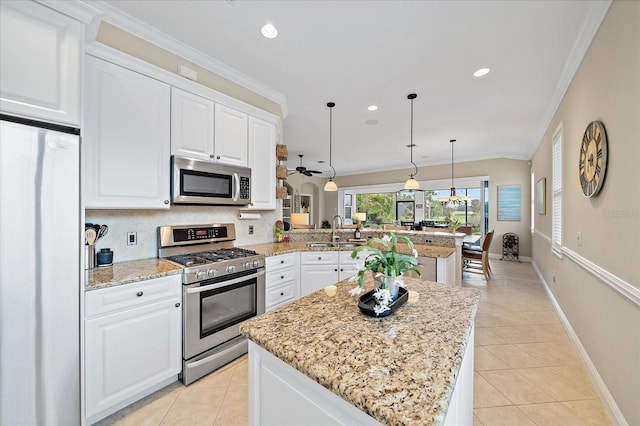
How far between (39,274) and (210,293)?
101cm

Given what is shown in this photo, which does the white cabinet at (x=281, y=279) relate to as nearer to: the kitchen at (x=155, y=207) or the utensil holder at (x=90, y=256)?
the kitchen at (x=155, y=207)

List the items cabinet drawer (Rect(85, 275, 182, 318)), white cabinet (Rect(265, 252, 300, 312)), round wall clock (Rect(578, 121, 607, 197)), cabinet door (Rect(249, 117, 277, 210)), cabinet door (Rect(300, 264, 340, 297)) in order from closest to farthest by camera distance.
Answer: cabinet drawer (Rect(85, 275, 182, 318)) → round wall clock (Rect(578, 121, 607, 197)) → white cabinet (Rect(265, 252, 300, 312)) → cabinet door (Rect(249, 117, 277, 210)) → cabinet door (Rect(300, 264, 340, 297))

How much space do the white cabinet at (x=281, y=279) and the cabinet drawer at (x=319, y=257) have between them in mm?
95

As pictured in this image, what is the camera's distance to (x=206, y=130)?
2.46 meters

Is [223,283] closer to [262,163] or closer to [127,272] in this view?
[127,272]

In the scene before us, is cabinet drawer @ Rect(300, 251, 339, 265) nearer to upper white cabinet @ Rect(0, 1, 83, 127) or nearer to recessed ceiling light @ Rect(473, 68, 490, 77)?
upper white cabinet @ Rect(0, 1, 83, 127)

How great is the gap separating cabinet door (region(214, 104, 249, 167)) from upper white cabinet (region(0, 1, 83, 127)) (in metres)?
1.19

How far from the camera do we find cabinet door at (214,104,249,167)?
2.56 m

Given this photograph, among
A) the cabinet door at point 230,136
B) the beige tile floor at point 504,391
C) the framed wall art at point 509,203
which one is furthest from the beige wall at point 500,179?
the cabinet door at point 230,136

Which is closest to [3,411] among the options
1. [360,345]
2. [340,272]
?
[360,345]

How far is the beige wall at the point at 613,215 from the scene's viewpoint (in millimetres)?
1435

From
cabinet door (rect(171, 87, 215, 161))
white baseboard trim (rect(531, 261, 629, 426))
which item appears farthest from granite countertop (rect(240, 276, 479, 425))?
cabinet door (rect(171, 87, 215, 161))

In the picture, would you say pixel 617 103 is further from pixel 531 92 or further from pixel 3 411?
pixel 3 411

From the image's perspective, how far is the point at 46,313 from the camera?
50.6 inches
